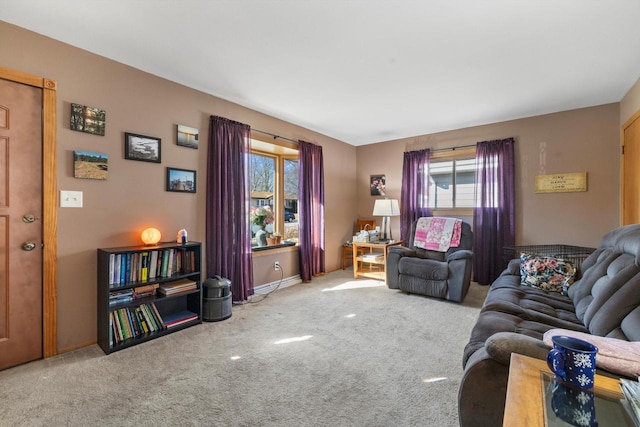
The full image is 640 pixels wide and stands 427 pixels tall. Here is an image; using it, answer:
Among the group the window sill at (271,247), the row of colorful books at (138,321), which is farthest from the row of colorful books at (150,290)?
the window sill at (271,247)

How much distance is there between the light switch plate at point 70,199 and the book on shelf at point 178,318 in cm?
126

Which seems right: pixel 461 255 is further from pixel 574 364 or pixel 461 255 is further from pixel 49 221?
pixel 49 221

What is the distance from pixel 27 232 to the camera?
212 centimetres

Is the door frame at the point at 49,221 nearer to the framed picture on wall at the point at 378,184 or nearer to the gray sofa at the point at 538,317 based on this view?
the gray sofa at the point at 538,317

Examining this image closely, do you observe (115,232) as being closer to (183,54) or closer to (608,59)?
(183,54)

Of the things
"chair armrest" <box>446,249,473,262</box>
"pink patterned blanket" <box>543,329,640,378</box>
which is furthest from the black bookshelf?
"chair armrest" <box>446,249,473,262</box>

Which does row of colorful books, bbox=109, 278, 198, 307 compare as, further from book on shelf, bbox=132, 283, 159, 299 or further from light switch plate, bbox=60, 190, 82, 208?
light switch plate, bbox=60, 190, 82, 208

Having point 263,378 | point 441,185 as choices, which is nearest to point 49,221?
point 263,378

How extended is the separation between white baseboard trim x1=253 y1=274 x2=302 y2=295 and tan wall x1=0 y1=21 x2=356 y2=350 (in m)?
1.13

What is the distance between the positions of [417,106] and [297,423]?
142 inches

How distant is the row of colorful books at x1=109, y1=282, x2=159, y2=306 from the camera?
234 centimetres

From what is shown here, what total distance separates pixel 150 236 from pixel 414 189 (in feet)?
12.9

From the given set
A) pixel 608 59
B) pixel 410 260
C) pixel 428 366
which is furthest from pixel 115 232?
pixel 608 59

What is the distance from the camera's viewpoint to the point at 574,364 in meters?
0.86
